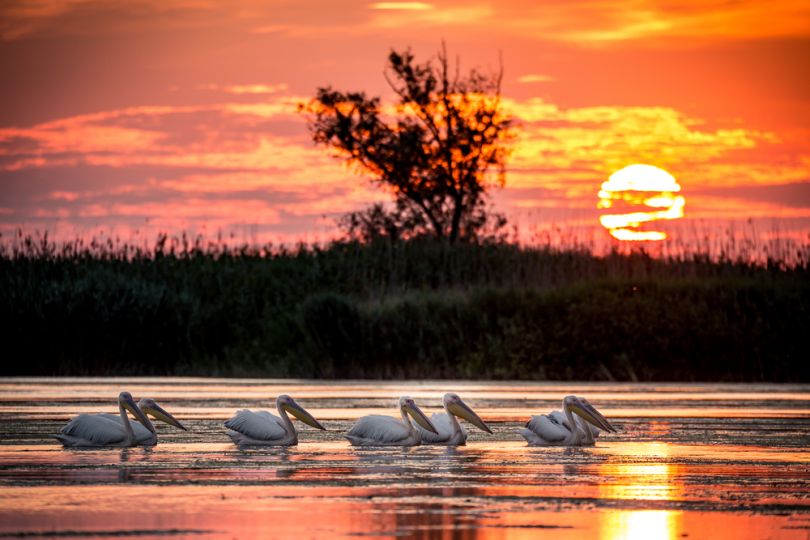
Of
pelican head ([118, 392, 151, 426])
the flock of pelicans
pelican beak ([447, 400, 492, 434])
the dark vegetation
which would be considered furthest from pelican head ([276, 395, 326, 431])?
the dark vegetation

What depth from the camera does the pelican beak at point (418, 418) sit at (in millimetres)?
14344

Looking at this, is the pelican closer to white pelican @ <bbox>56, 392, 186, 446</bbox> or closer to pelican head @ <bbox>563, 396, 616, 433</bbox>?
pelican head @ <bbox>563, 396, 616, 433</bbox>

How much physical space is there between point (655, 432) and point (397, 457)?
329 cm

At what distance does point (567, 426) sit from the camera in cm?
1465

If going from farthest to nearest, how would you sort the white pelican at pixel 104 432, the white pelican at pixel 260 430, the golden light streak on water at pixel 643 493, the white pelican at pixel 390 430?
1. the white pelican at pixel 390 430
2. the white pelican at pixel 260 430
3. the white pelican at pixel 104 432
4. the golden light streak on water at pixel 643 493

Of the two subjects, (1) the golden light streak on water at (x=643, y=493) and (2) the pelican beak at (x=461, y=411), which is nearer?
(1) the golden light streak on water at (x=643, y=493)

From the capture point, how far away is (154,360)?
97.7 feet

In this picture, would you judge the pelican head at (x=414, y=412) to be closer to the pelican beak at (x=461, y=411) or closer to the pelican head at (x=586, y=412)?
the pelican beak at (x=461, y=411)

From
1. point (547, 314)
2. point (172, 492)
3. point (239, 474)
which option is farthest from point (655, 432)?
point (547, 314)

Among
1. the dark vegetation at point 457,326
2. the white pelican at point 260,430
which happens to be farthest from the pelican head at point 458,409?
the dark vegetation at point 457,326

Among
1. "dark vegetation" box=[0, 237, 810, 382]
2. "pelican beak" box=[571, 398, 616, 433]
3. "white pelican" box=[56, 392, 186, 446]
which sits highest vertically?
"dark vegetation" box=[0, 237, 810, 382]

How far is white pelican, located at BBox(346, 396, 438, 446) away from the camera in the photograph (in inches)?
555

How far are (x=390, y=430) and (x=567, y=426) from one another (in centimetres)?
161

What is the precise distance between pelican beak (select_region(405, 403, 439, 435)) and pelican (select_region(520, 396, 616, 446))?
0.82 meters
